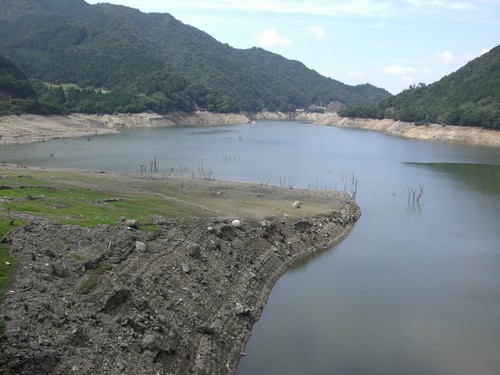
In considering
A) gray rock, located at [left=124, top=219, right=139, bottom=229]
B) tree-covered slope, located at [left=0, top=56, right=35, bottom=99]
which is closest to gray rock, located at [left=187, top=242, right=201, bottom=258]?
gray rock, located at [left=124, top=219, right=139, bottom=229]

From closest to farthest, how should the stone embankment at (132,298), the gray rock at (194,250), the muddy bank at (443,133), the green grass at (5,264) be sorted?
the stone embankment at (132,298)
the green grass at (5,264)
the gray rock at (194,250)
the muddy bank at (443,133)

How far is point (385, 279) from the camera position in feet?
98.0

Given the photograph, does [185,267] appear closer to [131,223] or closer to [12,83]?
[131,223]

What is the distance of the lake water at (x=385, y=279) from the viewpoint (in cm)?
2089

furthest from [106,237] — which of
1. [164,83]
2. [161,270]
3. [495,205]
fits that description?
[164,83]

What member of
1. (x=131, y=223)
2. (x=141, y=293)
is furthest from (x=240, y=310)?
(x=131, y=223)

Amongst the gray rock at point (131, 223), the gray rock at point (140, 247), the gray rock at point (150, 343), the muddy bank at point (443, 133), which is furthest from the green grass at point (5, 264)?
the muddy bank at point (443, 133)

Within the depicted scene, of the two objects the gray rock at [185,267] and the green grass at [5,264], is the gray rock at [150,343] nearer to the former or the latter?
the green grass at [5,264]

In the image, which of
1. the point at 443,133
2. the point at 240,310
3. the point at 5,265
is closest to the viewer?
the point at 5,265

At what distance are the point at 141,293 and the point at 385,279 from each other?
1570 cm

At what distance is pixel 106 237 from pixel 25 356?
9444mm

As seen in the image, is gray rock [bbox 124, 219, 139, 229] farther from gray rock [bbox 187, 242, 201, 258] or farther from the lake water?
the lake water

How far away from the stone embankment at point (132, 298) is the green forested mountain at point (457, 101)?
112 m

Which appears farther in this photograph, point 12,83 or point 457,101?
point 457,101
